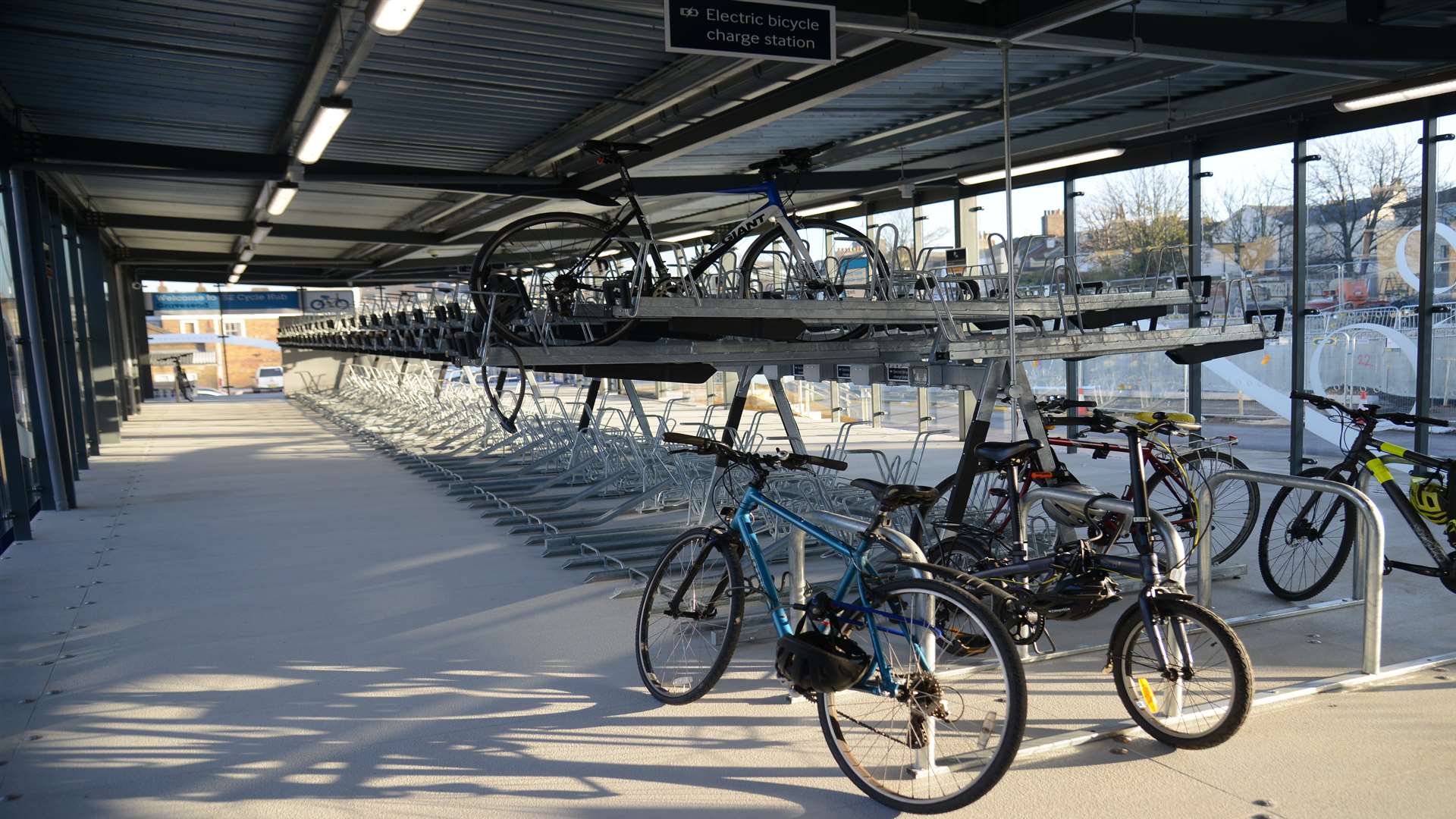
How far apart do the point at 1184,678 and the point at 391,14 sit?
3.65 metres

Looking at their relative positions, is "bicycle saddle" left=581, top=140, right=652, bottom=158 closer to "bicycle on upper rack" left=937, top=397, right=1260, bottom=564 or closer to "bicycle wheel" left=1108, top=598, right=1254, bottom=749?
"bicycle on upper rack" left=937, top=397, right=1260, bottom=564

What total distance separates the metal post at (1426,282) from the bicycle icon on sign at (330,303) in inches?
1015

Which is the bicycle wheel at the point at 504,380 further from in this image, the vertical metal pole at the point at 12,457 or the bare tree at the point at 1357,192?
the bare tree at the point at 1357,192

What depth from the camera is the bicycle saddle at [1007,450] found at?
3438 mm

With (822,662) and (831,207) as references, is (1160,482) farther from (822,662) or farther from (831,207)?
(831,207)

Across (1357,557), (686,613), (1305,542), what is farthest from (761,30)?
(1305,542)

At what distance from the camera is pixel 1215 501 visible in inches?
180

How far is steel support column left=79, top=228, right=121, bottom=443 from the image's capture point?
13.1 meters

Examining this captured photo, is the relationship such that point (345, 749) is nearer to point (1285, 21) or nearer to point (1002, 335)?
point (1002, 335)

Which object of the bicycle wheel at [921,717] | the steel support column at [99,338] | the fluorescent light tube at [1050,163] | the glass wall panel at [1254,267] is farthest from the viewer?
the steel support column at [99,338]


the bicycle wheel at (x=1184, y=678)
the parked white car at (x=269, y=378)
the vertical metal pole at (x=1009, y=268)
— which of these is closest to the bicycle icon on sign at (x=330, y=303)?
the parked white car at (x=269, y=378)

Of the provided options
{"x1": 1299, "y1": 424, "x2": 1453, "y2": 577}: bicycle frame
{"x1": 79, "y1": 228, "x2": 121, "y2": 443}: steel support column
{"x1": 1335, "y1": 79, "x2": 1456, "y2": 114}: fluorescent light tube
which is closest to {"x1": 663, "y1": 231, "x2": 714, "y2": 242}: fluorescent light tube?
{"x1": 79, "y1": 228, "x2": 121, "y2": 443}: steel support column

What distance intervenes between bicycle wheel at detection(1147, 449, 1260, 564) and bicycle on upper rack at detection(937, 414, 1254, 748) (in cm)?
94

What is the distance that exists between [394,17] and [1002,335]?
10.1 feet
